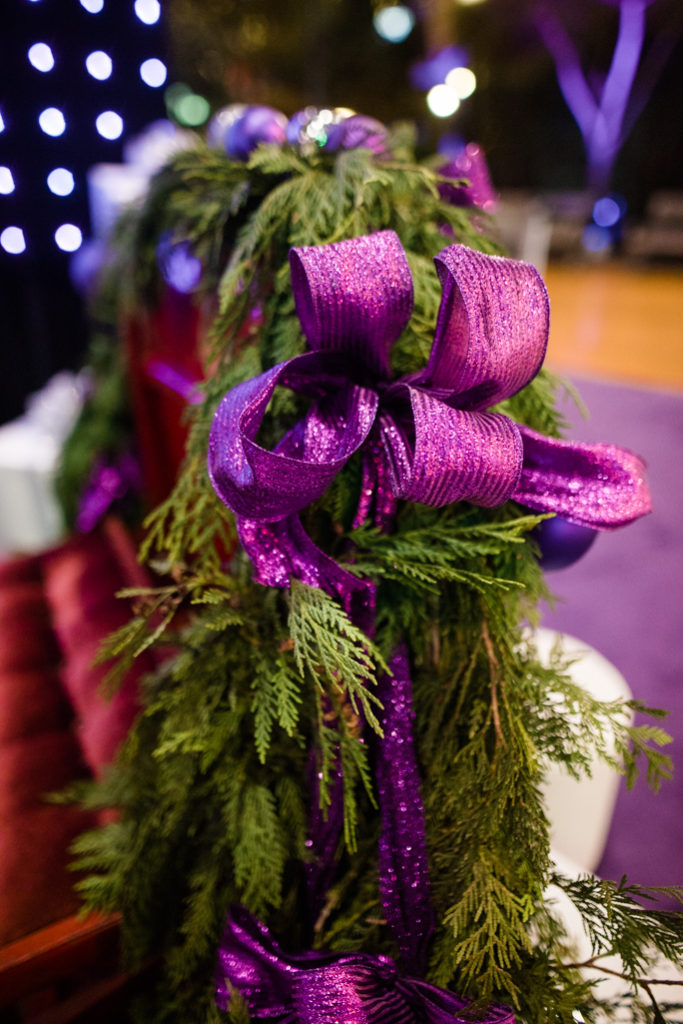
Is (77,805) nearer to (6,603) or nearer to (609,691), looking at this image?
(6,603)

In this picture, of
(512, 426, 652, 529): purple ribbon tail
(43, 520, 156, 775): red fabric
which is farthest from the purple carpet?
(43, 520, 156, 775): red fabric

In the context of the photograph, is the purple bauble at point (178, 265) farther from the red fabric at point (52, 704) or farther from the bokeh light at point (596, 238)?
the bokeh light at point (596, 238)

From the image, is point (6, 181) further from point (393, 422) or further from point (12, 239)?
point (393, 422)

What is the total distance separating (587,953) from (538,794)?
29 centimetres

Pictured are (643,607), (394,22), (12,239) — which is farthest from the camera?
(394,22)

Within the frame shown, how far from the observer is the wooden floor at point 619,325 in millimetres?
2625

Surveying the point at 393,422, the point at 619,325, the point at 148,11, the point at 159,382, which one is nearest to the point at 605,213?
the point at 619,325

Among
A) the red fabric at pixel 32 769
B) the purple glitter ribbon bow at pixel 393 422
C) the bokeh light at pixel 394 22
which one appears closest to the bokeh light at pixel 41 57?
the purple glitter ribbon bow at pixel 393 422

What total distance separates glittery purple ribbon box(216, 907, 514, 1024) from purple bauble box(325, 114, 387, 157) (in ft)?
2.54

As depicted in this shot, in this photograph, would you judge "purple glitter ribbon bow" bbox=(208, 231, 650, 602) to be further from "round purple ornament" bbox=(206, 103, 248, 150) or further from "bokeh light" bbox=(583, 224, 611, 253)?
"bokeh light" bbox=(583, 224, 611, 253)

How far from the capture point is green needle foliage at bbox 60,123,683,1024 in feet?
1.55

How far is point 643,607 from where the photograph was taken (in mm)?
1421

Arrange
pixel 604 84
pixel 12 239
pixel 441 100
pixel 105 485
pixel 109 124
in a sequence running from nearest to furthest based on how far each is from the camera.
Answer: pixel 12 239, pixel 109 124, pixel 105 485, pixel 441 100, pixel 604 84

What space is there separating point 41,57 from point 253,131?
384mm
